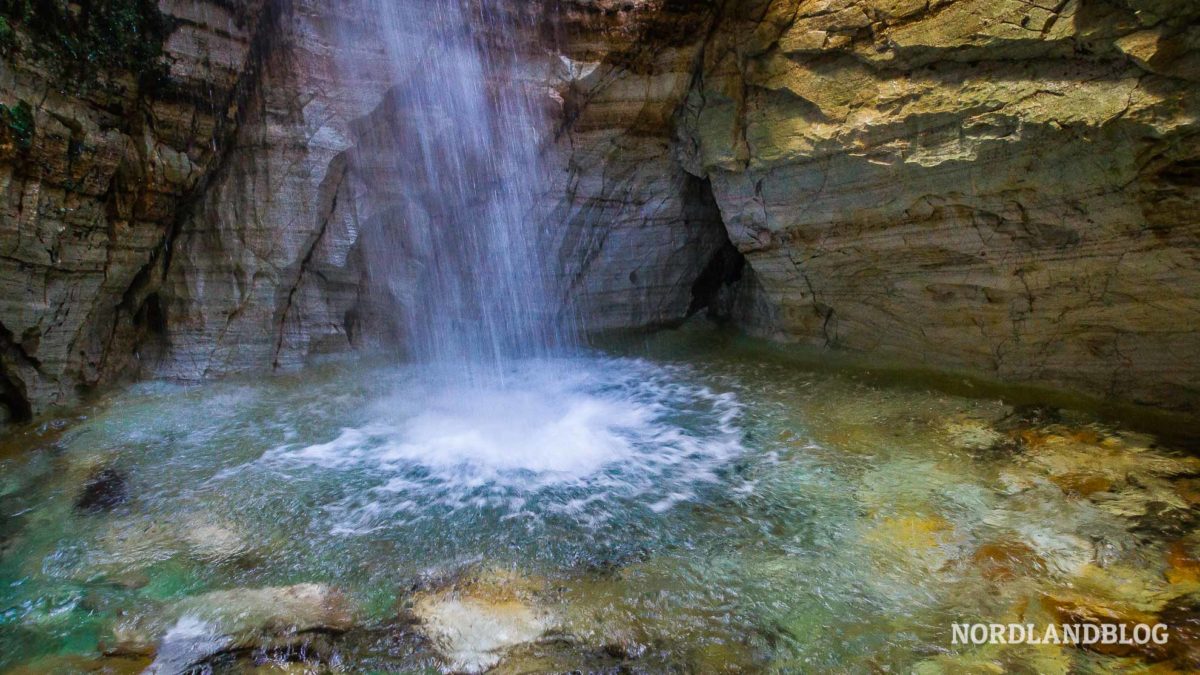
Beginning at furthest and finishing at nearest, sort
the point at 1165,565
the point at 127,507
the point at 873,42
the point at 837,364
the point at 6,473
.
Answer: the point at 837,364, the point at 873,42, the point at 6,473, the point at 127,507, the point at 1165,565

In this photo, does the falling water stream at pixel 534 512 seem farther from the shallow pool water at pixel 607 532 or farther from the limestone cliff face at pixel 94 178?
the limestone cliff face at pixel 94 178

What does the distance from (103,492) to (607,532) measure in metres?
4.17

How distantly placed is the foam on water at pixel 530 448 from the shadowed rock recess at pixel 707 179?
6.53 ft

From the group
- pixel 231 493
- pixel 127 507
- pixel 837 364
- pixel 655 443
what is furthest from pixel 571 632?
pixel 837 364

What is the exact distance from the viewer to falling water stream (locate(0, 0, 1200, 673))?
127 inches

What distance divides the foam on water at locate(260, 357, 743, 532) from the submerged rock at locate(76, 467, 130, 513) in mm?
1083

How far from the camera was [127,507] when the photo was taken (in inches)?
182

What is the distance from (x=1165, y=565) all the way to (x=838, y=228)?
13.4ft

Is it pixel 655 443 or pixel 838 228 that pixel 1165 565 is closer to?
pixel 655 443

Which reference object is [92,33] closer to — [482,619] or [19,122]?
[19,122]

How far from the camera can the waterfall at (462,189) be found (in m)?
7.03

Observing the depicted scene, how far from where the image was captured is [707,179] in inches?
326

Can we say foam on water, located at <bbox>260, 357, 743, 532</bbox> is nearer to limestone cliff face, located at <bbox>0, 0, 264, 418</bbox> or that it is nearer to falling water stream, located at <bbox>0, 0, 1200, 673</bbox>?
falling water stream, located at <bbox>0, 0, 1200, 673</bbox>

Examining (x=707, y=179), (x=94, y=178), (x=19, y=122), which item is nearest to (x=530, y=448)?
(x=707, y=179)
